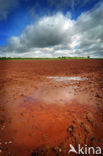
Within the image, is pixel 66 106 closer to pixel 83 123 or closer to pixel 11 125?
pixel 83 123

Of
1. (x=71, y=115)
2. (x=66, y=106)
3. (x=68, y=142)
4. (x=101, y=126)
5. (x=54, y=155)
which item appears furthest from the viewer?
(x=66, y=106)

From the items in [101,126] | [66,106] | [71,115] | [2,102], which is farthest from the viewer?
[2,102]

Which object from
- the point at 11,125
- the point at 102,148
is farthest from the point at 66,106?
the point at 11,125

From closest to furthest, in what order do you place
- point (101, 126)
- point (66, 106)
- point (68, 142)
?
point (68, 142) < point (101, 126) < point (66, 106)

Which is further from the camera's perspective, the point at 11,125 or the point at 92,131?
the point at 11,125

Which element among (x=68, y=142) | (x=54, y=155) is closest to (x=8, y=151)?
(x=54, y=155)

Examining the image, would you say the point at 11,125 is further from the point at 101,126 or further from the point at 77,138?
the point at 101,126

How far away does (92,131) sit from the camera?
2.20 meters

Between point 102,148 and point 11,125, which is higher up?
point 11,125

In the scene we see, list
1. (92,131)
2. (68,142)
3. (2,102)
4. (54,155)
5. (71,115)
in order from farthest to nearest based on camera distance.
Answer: (2,102) → (71,115) → (92,131) → (68,142) → (54,155)

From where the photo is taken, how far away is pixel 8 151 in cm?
181

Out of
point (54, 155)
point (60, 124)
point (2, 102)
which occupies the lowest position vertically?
point (54, 155)

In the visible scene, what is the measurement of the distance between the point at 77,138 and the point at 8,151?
167cm

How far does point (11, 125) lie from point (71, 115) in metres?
1.99
